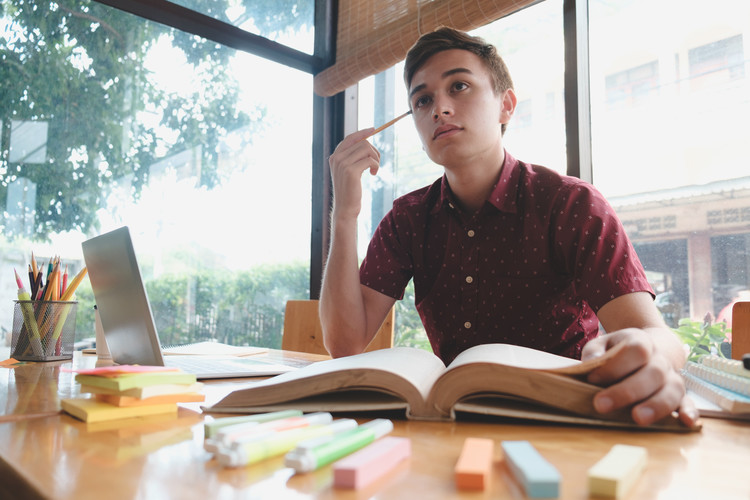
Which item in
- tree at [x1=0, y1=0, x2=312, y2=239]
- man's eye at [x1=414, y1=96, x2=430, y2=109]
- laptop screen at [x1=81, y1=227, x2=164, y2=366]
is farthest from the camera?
tree at [x1=0, y1=0, x2=312, y2=239]

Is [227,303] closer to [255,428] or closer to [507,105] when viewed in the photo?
[507,105]

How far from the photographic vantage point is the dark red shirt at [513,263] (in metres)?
1.24

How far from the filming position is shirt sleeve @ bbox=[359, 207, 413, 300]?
1.51 meters

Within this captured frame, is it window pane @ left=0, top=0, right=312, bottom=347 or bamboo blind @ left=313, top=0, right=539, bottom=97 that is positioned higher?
bamboo blind @ left=313, top=0, right=539, bottom=97

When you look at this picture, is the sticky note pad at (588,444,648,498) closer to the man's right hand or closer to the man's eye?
the man's right hand

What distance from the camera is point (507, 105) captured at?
1.57 metres

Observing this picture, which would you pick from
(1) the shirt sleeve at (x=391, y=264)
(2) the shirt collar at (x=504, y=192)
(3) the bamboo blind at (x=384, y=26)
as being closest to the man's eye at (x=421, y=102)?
(2) the shirt collar at (x=504, y=192)

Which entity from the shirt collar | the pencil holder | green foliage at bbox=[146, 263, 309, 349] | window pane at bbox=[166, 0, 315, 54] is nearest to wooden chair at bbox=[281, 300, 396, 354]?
green foliage at bbox=[146, 263, 309, 349]

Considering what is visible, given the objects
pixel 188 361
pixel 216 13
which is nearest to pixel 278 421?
pixel 188 361

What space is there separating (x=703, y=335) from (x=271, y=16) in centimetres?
234

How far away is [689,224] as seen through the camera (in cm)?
167

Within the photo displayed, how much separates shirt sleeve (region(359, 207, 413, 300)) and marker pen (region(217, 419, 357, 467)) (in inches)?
40.4

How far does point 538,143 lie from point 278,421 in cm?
177

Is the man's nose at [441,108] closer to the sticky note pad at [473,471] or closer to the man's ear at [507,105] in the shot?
the man's ear at [507,105]
